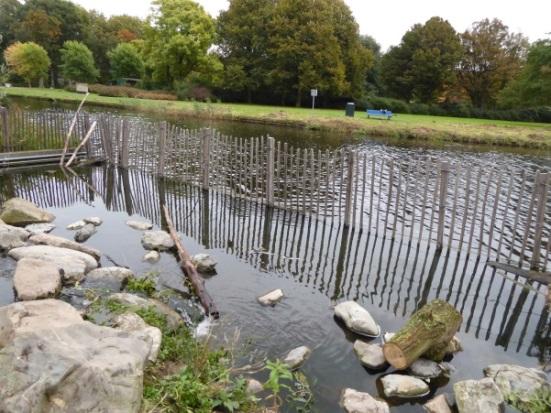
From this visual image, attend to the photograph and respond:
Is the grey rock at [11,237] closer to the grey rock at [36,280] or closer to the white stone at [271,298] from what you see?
the grey rock at [36,280]

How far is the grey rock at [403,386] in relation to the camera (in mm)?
5176

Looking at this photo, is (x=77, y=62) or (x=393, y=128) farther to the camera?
(x=77, y=62)

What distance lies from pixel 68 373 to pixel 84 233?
22.5 feet

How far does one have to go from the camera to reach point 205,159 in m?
13.5

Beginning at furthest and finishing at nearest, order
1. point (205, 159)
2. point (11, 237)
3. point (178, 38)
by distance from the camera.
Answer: point (178, 38)
point (205, 159)
point (11, 237)

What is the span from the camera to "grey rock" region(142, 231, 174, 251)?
9.09 m

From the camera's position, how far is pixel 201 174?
46.2 feet

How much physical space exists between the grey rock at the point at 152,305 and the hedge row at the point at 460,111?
44.2 metres

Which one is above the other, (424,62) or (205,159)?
(424,62)

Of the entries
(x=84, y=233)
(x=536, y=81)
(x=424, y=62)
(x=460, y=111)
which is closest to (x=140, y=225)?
(x=84, y=233)

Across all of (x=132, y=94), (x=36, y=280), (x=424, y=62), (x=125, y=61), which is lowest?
(x=36, y=280)

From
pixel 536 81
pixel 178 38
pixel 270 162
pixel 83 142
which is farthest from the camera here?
pixel 178 38

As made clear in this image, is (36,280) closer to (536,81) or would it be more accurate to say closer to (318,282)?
(318,282)

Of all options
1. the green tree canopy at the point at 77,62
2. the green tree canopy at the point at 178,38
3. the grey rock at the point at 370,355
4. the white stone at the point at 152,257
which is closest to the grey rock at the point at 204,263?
the white stone at the point at 152,257
